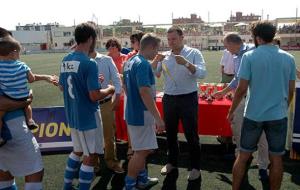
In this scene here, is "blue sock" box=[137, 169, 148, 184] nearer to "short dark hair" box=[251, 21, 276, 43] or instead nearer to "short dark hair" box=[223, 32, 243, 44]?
"short dark hair" box=[223, 32, 243, 44]

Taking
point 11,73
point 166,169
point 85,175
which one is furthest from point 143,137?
point 11,73

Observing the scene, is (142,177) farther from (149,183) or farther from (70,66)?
(70,66)

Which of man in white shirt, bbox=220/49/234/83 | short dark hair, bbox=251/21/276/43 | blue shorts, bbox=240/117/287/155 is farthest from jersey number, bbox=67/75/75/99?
man in white shirt, bbox=220/49/234/83

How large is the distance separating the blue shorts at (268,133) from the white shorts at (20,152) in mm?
2045

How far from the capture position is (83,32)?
3602 mm

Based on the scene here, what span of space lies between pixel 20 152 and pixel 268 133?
2390mm

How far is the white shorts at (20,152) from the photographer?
3.16 meters

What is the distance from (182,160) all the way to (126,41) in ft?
222

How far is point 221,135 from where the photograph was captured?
5.95 metres

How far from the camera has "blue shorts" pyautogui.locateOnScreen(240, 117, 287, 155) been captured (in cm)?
368

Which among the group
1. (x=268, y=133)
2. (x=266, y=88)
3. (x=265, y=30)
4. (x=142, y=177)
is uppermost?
(x=265, y=30)

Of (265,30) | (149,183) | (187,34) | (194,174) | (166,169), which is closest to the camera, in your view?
(265,30)

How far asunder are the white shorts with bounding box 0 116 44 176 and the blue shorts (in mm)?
2045

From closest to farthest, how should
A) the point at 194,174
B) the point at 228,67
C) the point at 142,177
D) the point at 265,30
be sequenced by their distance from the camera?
the point at 265,30 → the point at 142,177 → the point at 194,174 → the point at 228,67
